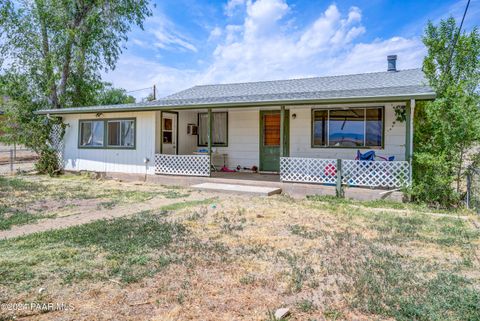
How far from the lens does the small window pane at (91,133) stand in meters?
13.5

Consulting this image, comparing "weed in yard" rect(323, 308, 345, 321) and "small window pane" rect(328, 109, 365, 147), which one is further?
"small window pane" rect(328, 109, 365, 147)

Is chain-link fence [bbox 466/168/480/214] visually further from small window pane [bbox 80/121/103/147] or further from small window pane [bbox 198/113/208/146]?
small window pane [bbox 80/121/103/147]

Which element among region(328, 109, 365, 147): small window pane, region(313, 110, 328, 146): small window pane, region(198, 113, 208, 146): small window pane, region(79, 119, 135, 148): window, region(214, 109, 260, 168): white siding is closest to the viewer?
region(328, 109, 365, 147): small window pane

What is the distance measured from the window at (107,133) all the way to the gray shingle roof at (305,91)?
63 cm

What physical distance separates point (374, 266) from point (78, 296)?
10.6 ft

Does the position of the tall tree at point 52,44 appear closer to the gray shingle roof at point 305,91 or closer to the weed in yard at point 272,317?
the gray shingle roof at point 305,91

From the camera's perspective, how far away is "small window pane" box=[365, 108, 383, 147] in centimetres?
1034

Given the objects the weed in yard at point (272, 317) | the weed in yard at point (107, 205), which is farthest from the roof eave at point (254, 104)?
the weed in yard at point (272, 317)

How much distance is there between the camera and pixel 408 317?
2998 mm

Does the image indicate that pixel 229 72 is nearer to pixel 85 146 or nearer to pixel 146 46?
pixel 146 46

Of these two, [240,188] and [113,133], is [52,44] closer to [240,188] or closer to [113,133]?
[113,133]

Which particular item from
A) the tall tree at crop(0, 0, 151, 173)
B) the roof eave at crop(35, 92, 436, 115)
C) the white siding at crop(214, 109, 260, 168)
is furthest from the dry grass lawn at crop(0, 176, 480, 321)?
the tall tree at crop(0, 0, 151, 173)

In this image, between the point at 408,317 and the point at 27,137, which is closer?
the point at 408,317

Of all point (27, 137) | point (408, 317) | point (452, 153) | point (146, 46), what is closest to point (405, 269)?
point (408, 317)
